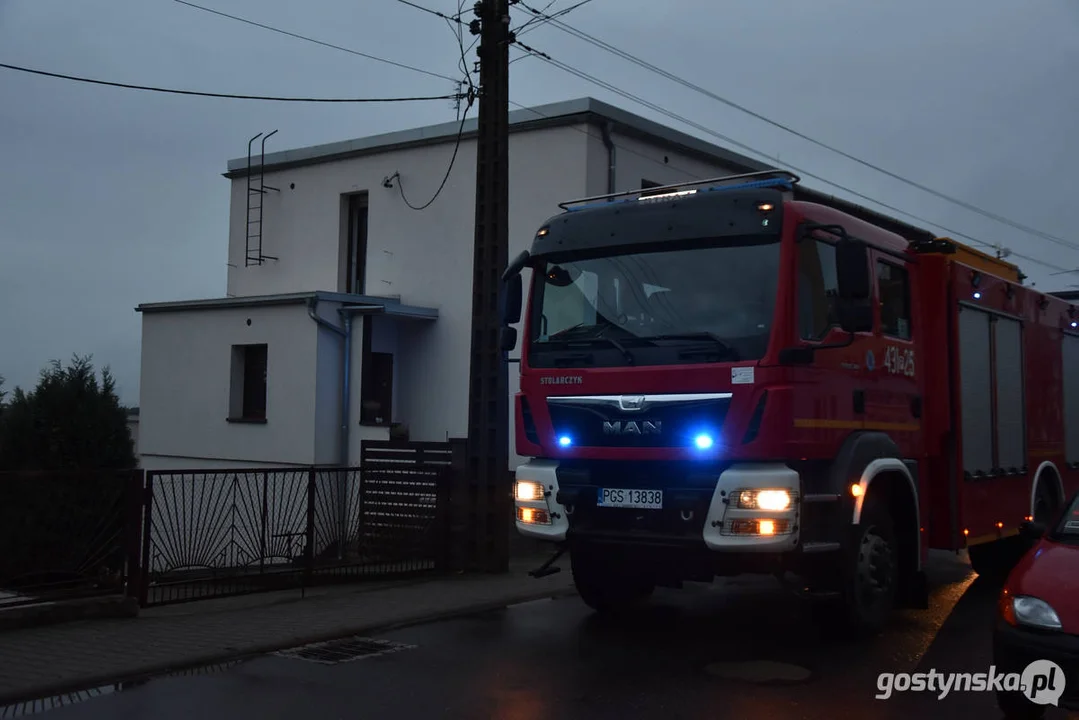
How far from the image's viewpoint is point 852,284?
25.3 ft

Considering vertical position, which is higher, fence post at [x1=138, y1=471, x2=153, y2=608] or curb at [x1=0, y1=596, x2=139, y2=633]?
fence post at [x1=138, y1=471, x2=153, y2=608]

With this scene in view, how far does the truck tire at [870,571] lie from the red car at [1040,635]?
A: 5.69ft

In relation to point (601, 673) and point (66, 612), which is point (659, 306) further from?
point (66, 612)

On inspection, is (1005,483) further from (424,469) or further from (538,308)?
(424,469)

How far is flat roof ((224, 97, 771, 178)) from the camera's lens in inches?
720

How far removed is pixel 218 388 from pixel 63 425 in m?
6.60

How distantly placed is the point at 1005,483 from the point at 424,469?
6.27 metres

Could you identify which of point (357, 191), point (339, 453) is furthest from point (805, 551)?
point (357, 191)

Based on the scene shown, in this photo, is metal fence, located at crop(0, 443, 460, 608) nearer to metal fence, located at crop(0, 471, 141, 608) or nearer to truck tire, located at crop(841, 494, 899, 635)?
metal fence, located at crop(0, 471, 141, 608)

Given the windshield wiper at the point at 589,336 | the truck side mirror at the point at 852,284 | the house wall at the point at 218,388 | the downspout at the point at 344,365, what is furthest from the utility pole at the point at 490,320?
the house wall at the point at 218,388

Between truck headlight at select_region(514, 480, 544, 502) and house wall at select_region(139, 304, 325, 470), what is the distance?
11608 mm

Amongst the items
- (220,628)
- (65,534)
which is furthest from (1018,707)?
(65,534)

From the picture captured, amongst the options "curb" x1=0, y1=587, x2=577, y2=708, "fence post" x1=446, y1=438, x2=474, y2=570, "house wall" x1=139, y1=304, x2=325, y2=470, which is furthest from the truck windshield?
"house wall" x1=139, y1=304, x2=325, y2=470

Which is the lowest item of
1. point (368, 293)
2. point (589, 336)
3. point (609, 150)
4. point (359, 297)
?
point (589, 336)
